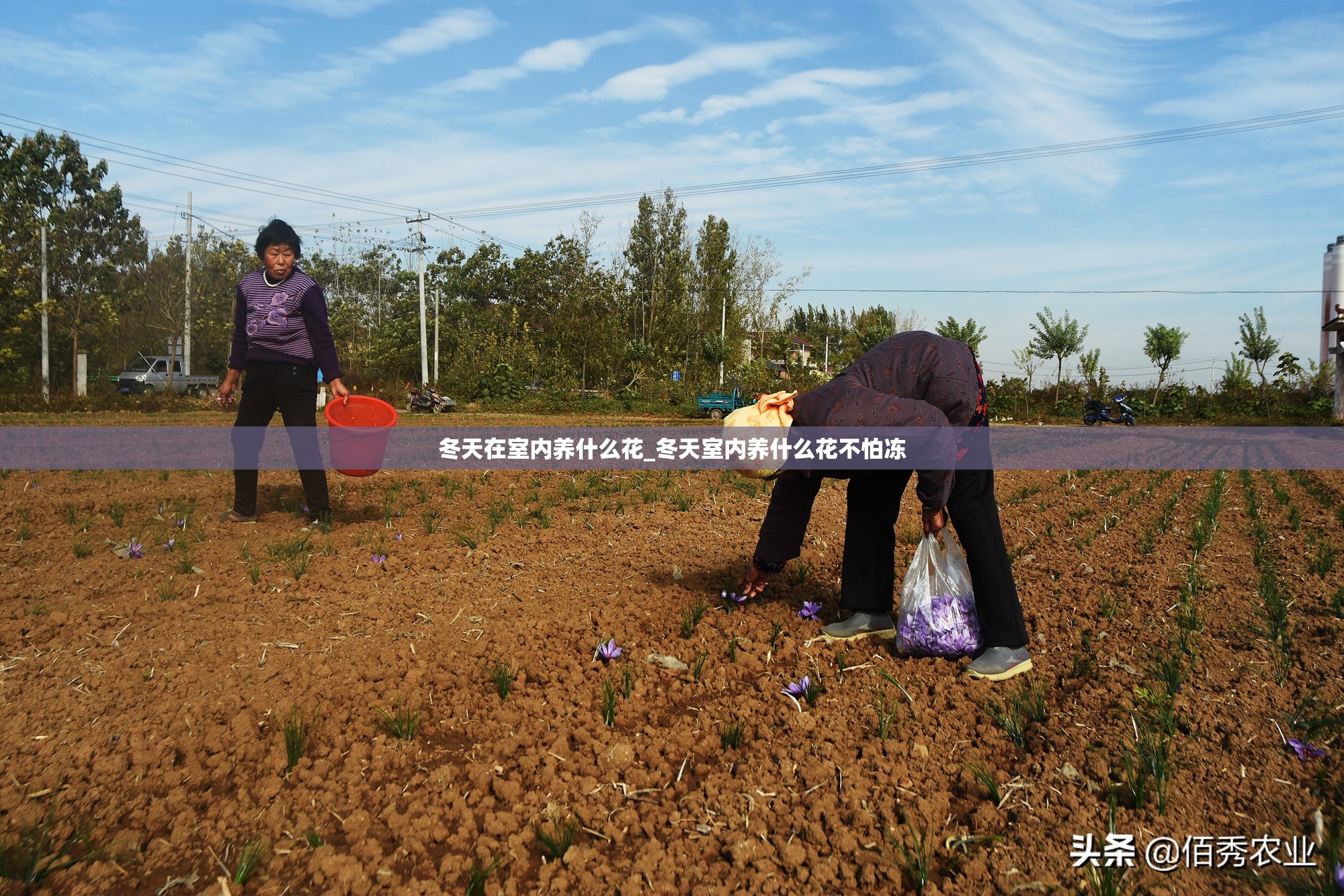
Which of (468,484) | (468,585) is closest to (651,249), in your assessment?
(468,484)

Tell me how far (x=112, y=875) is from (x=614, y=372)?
27.9 metres

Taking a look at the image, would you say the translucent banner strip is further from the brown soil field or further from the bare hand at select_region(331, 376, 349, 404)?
the brown soil field

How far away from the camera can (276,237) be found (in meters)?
4.90

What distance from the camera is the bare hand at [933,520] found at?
2719 mm

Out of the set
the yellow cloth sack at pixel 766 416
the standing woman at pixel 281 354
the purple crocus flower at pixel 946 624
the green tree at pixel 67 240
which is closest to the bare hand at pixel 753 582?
the purple crocus flower at pixel 946 624

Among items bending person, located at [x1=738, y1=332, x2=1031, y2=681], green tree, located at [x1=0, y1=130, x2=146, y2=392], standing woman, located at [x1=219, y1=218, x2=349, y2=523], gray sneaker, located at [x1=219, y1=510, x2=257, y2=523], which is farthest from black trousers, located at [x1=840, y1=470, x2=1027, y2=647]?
green tree, located at [x1=0, y1=130, x2=146, y2=392]

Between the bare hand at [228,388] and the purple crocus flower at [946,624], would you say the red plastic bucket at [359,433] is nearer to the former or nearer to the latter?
the bare hand at [228,388]

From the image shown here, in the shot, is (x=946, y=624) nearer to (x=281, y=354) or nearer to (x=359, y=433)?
(x=359, y=433)

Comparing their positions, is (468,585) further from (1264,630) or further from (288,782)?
(1264,630)

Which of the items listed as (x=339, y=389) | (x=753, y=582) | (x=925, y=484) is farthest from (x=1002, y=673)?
(x=339, y=389)

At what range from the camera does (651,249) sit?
3597 cm

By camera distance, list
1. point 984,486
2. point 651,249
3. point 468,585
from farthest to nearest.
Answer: point 651,249
point 468,585
point 984,486

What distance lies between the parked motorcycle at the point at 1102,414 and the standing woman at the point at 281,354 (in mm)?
26810

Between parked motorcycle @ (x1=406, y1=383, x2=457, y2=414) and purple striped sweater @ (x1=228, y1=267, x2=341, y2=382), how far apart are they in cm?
1857
